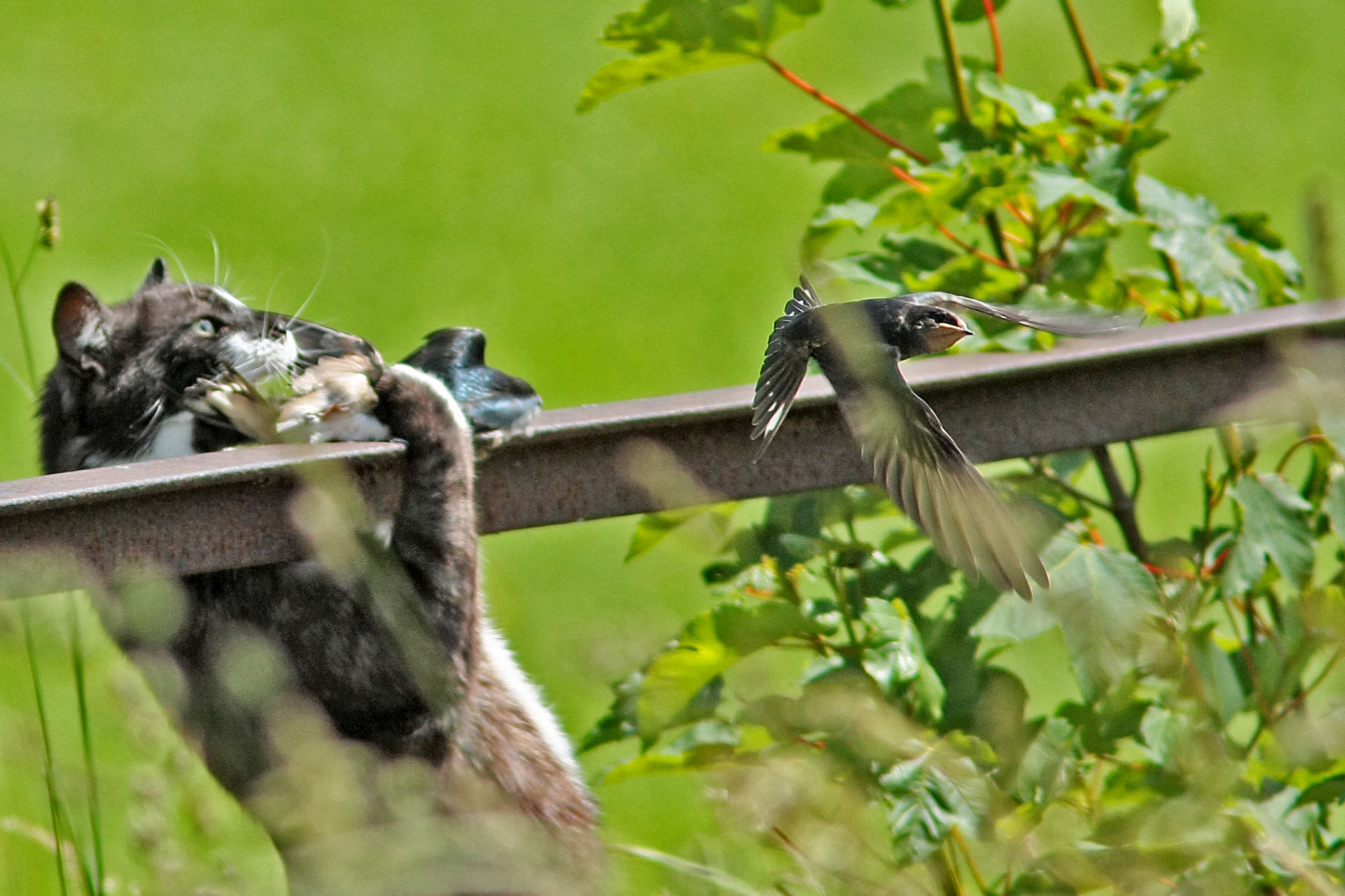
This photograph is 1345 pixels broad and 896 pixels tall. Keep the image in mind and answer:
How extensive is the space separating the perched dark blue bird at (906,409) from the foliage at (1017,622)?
199 millimetres

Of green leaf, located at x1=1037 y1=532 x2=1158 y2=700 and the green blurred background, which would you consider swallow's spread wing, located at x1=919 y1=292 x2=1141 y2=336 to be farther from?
the green blurred background

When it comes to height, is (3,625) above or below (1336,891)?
above

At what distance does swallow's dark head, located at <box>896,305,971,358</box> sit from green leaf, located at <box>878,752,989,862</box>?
0.47m

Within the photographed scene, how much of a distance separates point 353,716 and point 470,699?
182 millimetres

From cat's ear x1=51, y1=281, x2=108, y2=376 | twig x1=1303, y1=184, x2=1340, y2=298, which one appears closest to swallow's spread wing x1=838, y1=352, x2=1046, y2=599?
twig x1=1303, y1=184, x2=1340, y2=298

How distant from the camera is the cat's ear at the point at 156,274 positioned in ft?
8.13

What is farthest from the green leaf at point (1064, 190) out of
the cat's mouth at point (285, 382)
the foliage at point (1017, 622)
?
the cat's mouth at point (285, 382)

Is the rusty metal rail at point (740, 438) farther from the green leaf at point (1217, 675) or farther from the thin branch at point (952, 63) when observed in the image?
the thin branch at point (952, 63)

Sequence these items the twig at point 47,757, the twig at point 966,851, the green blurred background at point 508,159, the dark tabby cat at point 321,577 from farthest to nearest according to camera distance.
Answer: the green blurred background at point 508,159 < the dark tabby cat at point 321,577 < the twig at point 966,851 < the twig at point 47,757

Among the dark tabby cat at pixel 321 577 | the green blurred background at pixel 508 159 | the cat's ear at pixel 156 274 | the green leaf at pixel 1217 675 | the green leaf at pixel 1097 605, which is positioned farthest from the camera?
the green blurred background at pixel 508 159

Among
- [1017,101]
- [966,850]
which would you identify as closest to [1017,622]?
[966,850]

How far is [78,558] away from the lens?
1449 mm

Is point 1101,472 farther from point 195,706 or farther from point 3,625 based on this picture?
point 3,625

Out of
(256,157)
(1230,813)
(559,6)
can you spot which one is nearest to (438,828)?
(1230,813)
